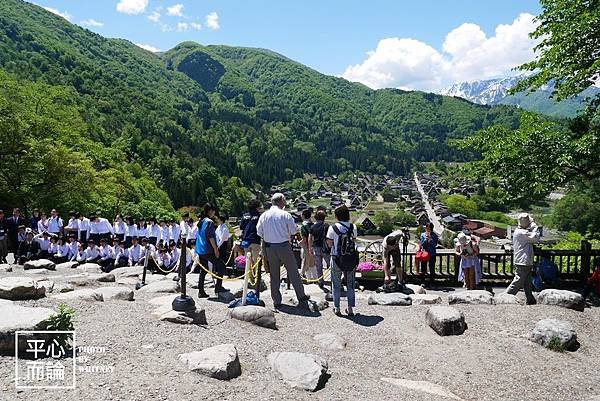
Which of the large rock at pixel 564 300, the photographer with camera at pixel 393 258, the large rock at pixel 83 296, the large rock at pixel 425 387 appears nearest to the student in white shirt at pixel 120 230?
the large rock at pixel 83 296

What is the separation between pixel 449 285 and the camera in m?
13.7

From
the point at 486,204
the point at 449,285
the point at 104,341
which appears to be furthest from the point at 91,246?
the point at 486,204

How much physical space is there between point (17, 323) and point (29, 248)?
39.2 ft

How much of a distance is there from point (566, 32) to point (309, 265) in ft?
30.0

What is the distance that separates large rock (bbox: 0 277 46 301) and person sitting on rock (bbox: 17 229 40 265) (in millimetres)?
8398

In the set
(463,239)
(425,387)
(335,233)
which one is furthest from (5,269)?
(463,239)

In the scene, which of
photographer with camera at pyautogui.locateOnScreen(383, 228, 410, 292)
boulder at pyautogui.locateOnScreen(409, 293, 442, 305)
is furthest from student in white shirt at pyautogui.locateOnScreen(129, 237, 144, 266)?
boulder at pyautogui.locateOnScreen(409, 293, 442, 305)

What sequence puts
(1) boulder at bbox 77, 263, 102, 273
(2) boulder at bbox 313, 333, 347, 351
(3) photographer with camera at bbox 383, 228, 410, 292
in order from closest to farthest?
1. (2) boulder at bbox 313, 333, 347, 351
2. (3) photographer with camera at bbox 383, 228, 410, 292
3. (1) boulder at bbox 77, 263, 102, 273

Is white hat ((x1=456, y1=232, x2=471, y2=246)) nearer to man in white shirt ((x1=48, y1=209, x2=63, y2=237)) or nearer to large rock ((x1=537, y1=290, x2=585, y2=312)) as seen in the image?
large rock ((x1=537, y1=290, x2=585, y2=312))

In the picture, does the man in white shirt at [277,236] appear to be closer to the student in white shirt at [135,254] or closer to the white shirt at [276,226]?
the white shirt at [276,226]

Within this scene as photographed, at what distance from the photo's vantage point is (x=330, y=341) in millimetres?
7586

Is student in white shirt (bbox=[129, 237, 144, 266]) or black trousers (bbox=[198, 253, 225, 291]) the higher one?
black trousers (bbox=[198, 253, 225, 291])

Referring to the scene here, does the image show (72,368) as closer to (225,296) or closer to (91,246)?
(225,296)

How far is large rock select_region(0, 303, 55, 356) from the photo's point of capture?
18.4 feet
